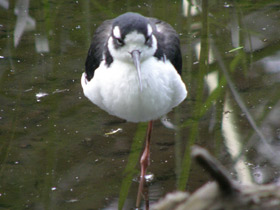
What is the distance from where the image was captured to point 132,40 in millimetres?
3256

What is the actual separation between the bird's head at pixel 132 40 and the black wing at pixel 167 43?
0.25 m

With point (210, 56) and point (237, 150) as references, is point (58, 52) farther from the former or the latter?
point (237, 150)

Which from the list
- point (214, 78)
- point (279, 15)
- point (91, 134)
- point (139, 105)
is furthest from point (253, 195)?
point (279, 15)

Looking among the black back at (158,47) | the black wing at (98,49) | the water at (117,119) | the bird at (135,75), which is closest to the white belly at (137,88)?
the bird at (135,75)

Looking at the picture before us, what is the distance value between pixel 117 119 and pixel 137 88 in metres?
1.23

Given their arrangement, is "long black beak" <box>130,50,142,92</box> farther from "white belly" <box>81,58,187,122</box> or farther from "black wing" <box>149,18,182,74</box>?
"black wing" <box>149,18,182,74</box>

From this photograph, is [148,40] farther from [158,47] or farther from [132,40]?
[158,47]

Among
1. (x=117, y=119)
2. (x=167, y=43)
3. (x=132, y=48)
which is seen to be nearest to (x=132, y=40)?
(x=132, y=48)

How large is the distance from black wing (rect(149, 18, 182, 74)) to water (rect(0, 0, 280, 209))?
2.24ft

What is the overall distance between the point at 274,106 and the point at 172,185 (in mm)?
1291

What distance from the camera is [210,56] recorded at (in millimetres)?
5305

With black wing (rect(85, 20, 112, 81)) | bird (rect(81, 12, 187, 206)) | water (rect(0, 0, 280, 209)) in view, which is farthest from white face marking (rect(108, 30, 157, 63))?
water (rect(0, 0, 280, 209))

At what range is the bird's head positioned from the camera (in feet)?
10.6

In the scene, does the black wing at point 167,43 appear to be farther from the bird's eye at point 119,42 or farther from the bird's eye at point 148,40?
the bird's eye at point 119,42
